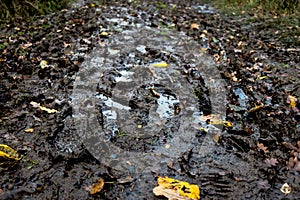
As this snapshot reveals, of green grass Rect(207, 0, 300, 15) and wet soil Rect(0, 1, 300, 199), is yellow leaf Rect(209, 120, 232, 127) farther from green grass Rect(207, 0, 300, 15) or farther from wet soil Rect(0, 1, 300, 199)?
green grass Rect(207, 0, 300, 15)

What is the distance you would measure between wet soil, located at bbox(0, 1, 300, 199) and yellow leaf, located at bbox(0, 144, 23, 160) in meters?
0.05

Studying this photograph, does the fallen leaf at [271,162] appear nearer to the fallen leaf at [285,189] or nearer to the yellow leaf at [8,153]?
the fallen leaf at [285,189]

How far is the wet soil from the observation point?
237cm

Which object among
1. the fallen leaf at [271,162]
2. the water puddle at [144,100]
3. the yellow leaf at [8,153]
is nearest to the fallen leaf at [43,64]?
the water puddle at [144,100]

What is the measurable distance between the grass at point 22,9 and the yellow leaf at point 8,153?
407 cm

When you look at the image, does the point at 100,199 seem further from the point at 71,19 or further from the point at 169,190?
the point at 71,19

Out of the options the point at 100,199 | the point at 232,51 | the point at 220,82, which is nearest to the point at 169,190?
the point at 100,199

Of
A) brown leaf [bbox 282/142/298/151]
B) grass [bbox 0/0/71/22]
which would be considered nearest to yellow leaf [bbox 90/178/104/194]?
brown leaf [bbox 282/142/298/151]

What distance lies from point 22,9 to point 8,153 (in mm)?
4380

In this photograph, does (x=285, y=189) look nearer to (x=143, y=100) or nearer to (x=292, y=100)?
(x=292, y=100)

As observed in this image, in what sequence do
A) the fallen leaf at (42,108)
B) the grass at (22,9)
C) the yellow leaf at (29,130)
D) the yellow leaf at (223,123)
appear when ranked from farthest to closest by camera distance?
the grass at (22,9) < the fallen leaf at (42,108) < the yellow leaf at (223,123) < the yellow leaf at (29,130)

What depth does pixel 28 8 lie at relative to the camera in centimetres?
605

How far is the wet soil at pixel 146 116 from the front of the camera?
2.37 metres

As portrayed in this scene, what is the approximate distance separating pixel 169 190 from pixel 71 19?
4787 mm
